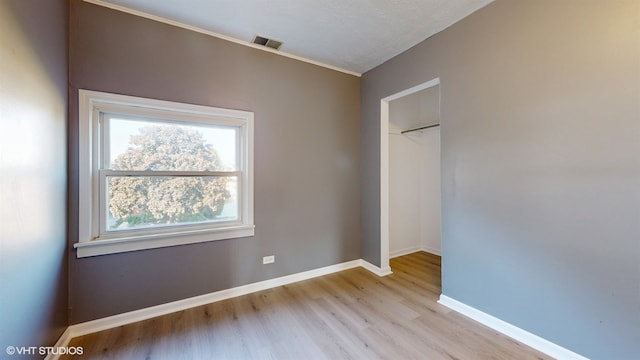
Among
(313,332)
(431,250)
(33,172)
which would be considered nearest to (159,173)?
(33,172)

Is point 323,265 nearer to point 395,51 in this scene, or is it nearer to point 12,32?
point 395,51

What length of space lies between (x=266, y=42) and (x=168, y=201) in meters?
1.93

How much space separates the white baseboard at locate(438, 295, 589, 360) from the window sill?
215 centimetres

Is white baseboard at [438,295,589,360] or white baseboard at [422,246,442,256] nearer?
white baseboard at [438,295,589,360]

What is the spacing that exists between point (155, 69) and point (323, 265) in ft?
9.14

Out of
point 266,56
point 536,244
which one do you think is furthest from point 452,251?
point 266,56

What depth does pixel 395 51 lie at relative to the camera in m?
2.79

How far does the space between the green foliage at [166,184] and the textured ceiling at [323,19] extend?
3.38 ft

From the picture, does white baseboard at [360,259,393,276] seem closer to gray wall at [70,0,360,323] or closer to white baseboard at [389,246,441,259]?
gray wall at [70,0,360,323]

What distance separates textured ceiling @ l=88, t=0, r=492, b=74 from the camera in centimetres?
203

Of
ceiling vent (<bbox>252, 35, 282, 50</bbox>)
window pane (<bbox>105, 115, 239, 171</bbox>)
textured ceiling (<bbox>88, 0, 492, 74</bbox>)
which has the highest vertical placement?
ceiling vent (<bbox>252, 35, 282, 50</bbox>)

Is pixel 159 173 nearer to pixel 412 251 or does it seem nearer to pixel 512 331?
pixel 512 331

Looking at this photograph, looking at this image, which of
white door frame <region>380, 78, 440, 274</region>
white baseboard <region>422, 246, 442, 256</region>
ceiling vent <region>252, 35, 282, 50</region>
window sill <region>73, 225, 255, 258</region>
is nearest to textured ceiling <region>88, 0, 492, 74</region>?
ceiling vent <region>252, 35, 282, 50</region>

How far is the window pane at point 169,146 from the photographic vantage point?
6.99 feet
